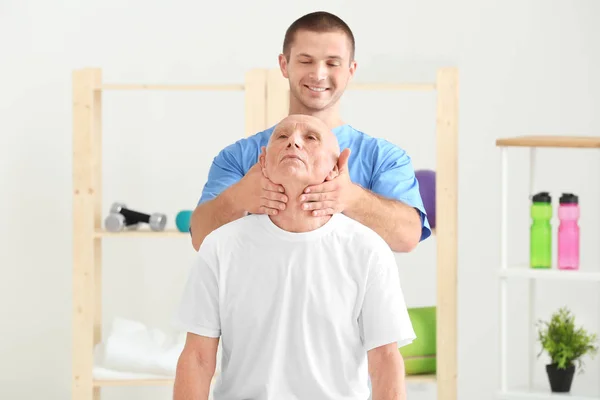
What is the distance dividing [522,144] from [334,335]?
6.05 feet

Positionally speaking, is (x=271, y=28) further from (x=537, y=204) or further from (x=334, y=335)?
(x=334, y=335)

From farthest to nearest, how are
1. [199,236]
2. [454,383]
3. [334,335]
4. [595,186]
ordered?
[595,186], [454,383], [199,236], [334,335]

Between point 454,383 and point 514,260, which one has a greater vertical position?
point 514,260

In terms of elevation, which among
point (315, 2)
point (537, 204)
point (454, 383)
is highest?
point (315, 2)

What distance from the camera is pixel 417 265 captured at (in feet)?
13.8

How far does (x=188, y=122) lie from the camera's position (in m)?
4.26

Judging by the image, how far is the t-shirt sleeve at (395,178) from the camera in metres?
1.98

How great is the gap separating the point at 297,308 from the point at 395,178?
510mm

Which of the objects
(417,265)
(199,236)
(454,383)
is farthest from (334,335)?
(417,265)

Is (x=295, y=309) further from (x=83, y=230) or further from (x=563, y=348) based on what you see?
(x=83, y=230)

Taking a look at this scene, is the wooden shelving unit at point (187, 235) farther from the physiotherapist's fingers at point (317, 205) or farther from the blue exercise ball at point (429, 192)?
the physiotherapist's fingers at point (317, 205)

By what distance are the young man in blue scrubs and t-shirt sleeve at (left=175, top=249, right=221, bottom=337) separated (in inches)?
6.7

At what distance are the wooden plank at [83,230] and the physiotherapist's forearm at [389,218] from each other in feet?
6.04

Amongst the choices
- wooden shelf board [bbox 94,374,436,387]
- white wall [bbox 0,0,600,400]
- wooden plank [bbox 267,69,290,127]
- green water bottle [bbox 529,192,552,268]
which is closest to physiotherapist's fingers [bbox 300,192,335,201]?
green water bottle [bbox 529,192,552,268]
